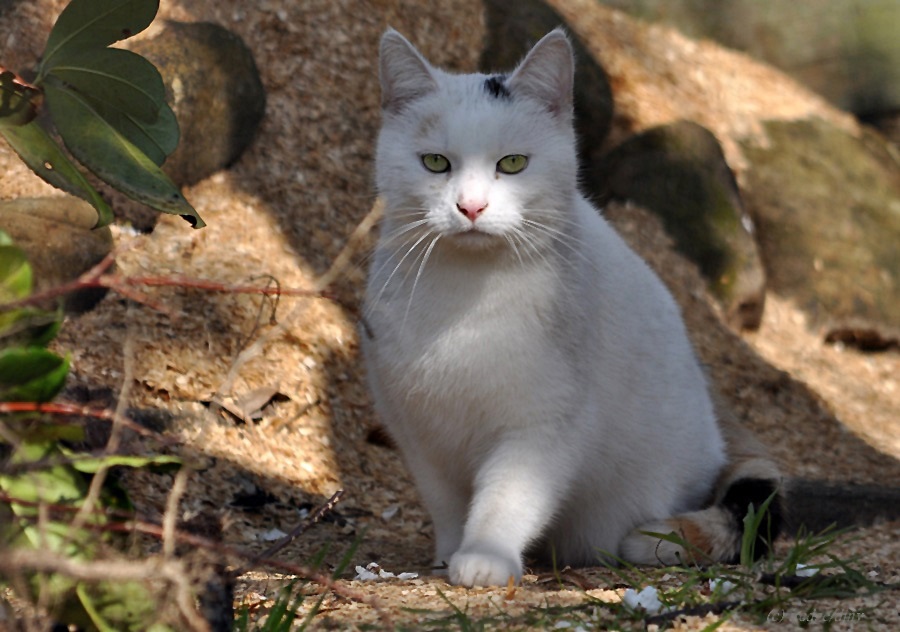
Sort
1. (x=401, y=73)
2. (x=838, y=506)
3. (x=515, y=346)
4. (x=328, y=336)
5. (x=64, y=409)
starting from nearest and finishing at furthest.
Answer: (x=64, y=409) < (x=515, y=346) < (x=401, y=73) < (x=838, y=506) < (x=328, y=336)

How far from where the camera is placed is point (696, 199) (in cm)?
589

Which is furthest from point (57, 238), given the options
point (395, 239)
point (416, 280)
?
point (416, 280)

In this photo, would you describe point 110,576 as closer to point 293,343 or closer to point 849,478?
point 293,343

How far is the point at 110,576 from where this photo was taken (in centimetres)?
135

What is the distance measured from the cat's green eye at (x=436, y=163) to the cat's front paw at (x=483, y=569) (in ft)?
3.31

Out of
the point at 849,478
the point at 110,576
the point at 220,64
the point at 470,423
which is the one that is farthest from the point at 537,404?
the point at 220,64

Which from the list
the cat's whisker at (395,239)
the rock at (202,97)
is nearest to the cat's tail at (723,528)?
the cat's whisker at (395,239)

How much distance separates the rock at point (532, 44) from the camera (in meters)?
5.87

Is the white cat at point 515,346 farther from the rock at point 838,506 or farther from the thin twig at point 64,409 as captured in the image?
the thin twig at point 64,409

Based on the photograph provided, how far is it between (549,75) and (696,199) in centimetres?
310

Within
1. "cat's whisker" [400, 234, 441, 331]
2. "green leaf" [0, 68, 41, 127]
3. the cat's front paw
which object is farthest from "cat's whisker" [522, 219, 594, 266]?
"green leaf" [0, 68, 41, 127]

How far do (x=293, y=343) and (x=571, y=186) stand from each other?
1866 mm

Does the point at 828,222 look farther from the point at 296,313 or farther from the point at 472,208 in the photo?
the point at 296,313

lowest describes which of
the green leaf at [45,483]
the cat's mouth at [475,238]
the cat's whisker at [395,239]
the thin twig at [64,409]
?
the green leaf at [45,483]
